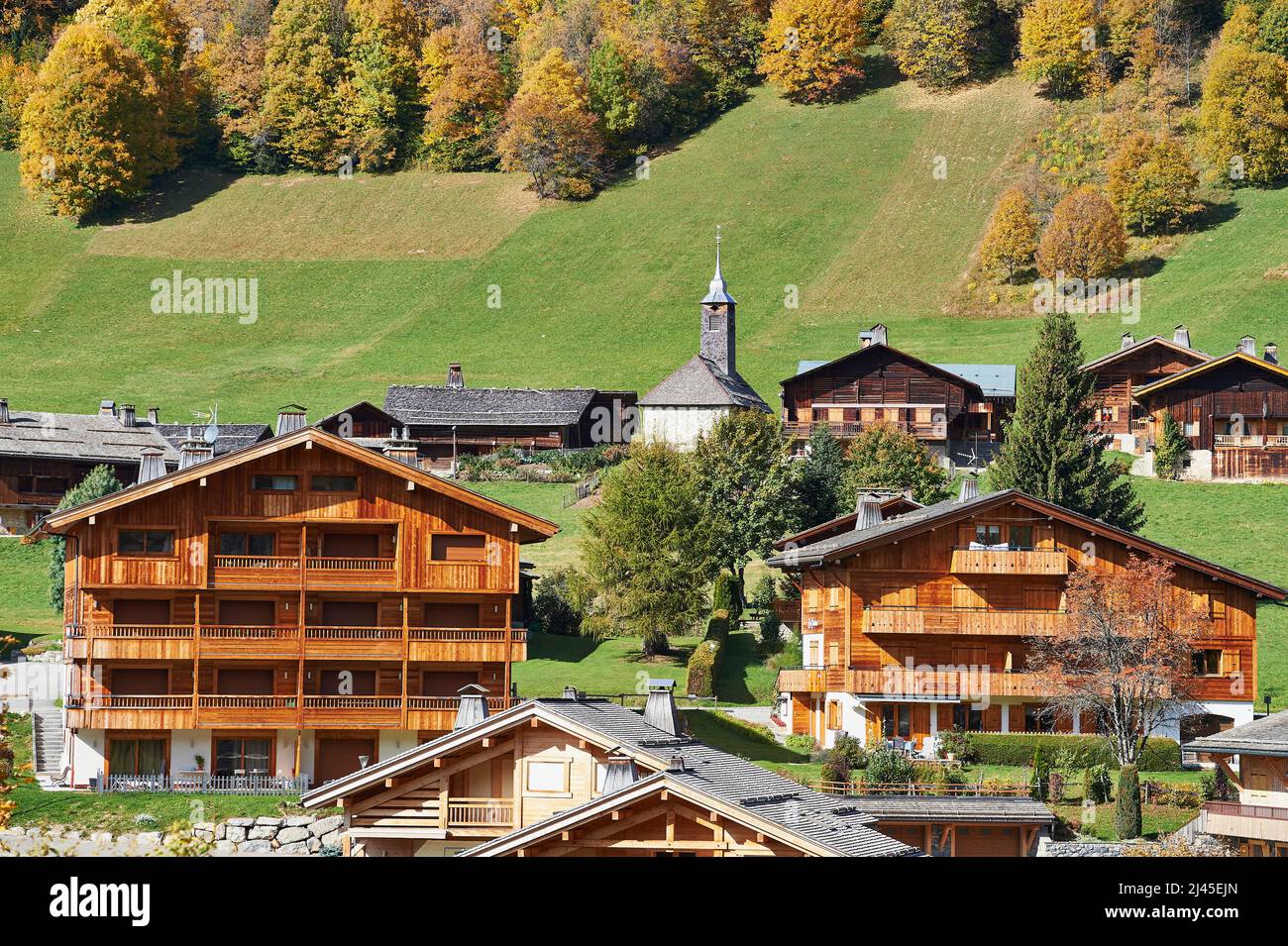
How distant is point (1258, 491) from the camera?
8562 centimetres

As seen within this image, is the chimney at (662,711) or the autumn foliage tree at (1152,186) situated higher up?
the autumn foliage tree at (1152,186)

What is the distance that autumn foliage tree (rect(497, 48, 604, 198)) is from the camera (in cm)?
16112

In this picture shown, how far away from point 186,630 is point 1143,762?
985 inches

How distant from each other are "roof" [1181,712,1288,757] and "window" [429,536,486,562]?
1870cm

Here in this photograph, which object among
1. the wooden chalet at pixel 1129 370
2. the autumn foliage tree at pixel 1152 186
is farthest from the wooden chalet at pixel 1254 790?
the autumn foliage tree at pixel 1152 186

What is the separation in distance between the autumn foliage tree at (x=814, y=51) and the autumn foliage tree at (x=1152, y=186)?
3817 cm

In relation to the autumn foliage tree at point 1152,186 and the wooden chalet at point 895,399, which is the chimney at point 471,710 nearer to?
the wooden chalet at point 895,399

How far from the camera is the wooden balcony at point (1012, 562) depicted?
55219 mm

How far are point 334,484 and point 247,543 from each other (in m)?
2.77

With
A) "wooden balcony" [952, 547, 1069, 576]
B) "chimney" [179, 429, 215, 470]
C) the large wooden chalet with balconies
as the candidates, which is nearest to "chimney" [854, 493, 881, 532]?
"wooden balcony" [952, 547, 1069, 576]

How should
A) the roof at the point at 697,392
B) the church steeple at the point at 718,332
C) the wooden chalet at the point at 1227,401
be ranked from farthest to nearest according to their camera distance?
the church steeple at the point at 718,332 < the roof at the point at 697,392 < the wooden chalet at the point at 1227,401

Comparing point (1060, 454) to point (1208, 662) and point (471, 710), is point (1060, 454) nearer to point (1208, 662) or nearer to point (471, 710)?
point (1208, 662)

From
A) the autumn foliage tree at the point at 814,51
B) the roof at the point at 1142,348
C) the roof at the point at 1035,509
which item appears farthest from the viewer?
the autumn foliage tree at the point at 814,51

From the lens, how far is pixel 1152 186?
137 meters
